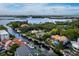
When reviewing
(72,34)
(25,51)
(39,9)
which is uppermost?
(39,9)

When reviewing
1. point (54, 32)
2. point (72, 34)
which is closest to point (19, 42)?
point (54, 32)

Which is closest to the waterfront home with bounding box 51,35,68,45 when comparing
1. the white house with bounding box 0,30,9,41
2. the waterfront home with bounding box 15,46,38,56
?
the waterfront home with bounding box 15,46,38,56

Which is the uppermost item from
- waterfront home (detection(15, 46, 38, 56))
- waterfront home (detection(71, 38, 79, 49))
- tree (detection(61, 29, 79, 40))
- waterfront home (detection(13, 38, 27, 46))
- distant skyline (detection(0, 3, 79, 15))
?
distant skyline (detection(0, 3, 79, 15))

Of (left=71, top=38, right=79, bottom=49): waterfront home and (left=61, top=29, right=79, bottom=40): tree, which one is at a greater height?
(left=61, top=29, right=79, bottom=40): tree

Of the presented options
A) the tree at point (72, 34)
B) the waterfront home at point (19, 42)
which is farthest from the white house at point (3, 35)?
the tree at point (72, 34)

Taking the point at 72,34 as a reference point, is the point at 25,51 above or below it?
below

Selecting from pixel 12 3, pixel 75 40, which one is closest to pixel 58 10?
pixel 75 40

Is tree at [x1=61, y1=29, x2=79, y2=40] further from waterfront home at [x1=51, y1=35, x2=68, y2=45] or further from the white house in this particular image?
the white house

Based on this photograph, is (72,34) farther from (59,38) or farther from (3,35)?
(3,35)

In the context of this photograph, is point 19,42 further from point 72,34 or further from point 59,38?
point 72,34
